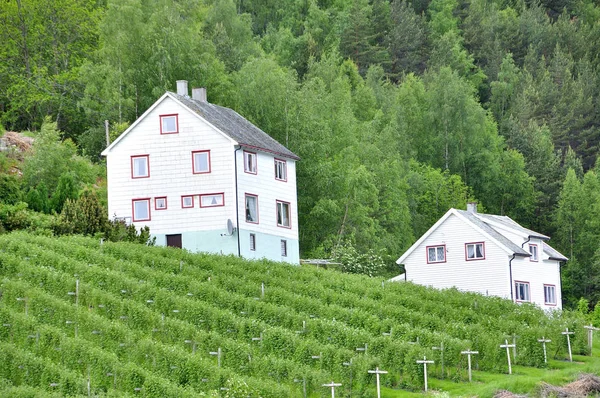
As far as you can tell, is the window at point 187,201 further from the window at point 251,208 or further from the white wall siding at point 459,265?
the white wall siding at point 459,265

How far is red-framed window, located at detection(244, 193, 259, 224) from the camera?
72.9 meters

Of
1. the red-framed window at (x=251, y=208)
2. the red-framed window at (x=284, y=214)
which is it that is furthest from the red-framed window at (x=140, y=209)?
the red-framed window at (x=284, y=214)

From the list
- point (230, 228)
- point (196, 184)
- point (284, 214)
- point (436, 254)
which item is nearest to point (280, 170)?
point (284, 214)

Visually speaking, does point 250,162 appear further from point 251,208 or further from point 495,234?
point 495,234

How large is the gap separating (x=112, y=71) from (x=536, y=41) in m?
83.7

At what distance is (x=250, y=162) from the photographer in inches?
2926

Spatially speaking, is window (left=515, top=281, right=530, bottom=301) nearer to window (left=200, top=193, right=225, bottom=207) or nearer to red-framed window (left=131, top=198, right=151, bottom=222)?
window (left=200, top=193, right=225, bottom=207)

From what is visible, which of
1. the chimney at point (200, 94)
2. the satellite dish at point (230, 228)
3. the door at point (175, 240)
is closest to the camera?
the satellite dish at point (230, 228)

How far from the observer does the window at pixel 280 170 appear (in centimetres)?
7700

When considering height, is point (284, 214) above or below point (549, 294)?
above

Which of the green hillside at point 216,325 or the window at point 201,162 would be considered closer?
the green hillside at point 216,325

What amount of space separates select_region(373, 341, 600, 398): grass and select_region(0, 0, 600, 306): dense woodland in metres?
32.2

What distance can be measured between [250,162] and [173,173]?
4206mm

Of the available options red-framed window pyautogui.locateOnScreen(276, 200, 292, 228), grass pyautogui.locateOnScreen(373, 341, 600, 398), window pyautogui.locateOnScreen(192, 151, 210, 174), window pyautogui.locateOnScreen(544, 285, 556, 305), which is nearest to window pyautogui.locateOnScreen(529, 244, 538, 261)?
window pyautogui.locateOnScreen(544, 285, 556, 305)
